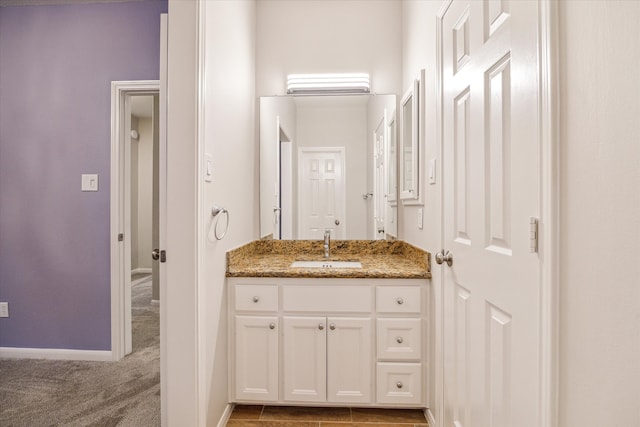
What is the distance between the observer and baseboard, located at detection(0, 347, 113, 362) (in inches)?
99.8

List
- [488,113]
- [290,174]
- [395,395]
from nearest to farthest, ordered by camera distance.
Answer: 1. [488,113]
2. [395,395]
3. [290,174]

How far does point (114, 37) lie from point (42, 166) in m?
1.07

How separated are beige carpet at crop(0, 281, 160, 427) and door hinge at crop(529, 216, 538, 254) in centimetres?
197

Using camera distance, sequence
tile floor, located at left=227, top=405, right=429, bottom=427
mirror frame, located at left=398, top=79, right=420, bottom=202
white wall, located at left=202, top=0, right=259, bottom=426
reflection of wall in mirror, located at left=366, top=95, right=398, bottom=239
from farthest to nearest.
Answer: reflection of wall in mirror, located at left=366, top=95, right=398, bottom=239
mirror frame, located at left=398, top=79, right=420, bottom=202
tile floor, located at left=227, top=405, right=429, bottom=427
white wall, located at left=202, top=0, right=259, bottom=426

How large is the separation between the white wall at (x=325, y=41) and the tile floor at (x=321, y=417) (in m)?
2.03

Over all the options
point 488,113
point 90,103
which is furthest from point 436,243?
point 90,103

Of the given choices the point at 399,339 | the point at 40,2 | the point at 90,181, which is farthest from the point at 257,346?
the point at 40,2

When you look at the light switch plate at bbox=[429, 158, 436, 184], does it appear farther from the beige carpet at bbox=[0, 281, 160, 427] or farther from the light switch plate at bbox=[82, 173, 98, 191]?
the light switch plate at bbox=[82, 173, 98, 191]

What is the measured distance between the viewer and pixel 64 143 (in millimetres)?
2531

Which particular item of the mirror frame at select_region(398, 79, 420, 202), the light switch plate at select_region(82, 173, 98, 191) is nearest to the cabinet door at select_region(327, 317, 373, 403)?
the mirror frame at select_region(398, 79, 420, 202)

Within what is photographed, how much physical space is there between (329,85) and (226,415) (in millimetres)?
2144

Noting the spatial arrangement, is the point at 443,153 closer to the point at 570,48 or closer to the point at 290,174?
the point at 570,48

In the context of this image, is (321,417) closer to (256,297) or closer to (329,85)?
(256,297)

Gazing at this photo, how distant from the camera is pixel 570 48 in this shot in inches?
29.7
